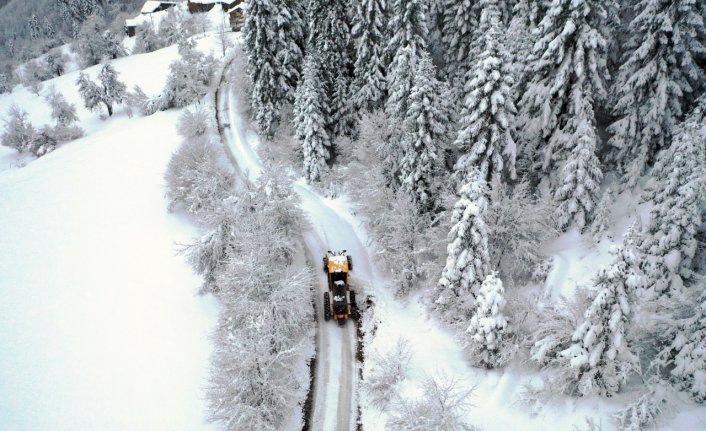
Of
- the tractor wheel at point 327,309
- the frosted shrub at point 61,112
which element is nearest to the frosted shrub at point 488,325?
the tractor wheel at point 327,309

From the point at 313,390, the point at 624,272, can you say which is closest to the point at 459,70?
the point at 624,272

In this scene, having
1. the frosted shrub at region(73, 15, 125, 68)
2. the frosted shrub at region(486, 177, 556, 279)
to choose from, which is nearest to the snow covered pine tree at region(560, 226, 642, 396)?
the frosted shrub at region(486, 177, 556, 279)

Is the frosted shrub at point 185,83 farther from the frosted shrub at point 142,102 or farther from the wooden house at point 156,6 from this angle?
the wooden house at point 156,6

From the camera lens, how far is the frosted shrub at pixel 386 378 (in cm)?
2106

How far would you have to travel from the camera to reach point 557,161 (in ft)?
80.2

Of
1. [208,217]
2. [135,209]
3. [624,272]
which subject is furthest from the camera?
[135,209]

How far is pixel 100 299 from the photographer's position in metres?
29.1

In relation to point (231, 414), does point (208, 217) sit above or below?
above

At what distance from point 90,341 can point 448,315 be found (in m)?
21.4

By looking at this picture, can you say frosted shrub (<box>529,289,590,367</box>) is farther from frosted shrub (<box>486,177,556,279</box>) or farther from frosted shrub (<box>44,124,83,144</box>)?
frosted shrub (<box>44,124,83,144</box>)

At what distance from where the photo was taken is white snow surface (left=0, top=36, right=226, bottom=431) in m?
22.2

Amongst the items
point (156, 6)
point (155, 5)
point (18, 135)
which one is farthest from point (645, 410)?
point (155, 5)

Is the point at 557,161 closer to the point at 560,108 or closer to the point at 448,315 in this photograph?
the point at 560,108

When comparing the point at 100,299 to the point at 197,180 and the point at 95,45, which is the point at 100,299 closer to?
the point at 197,180
